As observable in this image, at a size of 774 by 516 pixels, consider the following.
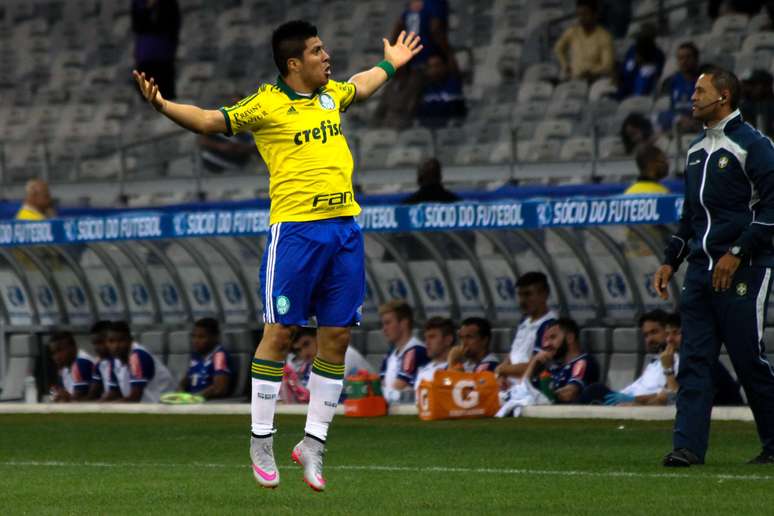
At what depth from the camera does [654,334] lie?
14344 mm

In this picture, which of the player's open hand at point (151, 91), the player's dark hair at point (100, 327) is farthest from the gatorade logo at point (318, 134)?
the player's dark hair at point (100, 327)

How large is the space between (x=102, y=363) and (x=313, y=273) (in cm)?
911

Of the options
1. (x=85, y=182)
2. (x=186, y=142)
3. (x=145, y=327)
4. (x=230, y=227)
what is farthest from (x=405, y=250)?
(x=85, y=182)

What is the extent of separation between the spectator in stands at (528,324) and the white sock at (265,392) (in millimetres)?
6575

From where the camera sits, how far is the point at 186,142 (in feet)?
70.7

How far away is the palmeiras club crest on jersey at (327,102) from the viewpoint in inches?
342

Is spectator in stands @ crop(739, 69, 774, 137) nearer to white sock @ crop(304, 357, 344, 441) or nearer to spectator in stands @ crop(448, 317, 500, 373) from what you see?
spectator in stands @ crop(448, 317, 500, 373)

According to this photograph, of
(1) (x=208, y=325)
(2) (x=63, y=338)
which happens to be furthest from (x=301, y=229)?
(2) (x=63, y=338)

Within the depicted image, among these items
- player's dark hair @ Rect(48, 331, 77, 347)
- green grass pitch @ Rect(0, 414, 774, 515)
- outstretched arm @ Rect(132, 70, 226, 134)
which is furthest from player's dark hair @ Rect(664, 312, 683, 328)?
outstretched arm @ Rect(132, 70, 226, 134)

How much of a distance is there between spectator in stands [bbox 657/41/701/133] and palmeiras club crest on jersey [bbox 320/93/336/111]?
9152 millimetres

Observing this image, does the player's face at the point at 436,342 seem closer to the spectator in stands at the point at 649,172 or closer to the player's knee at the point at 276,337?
the spectator in stands at the point at 649,172

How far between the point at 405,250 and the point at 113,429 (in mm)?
3420

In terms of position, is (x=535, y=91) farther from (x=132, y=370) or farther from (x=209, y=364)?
(x=132, y=370)

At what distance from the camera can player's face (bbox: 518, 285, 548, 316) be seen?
1498 cm
